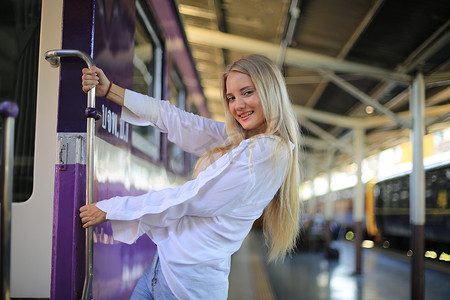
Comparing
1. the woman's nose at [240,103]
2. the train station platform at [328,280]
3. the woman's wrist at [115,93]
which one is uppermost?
the woman's wrist at [115,93]

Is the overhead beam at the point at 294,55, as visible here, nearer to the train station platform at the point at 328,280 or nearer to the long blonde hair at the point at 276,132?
the train station platform at the point at 328,280

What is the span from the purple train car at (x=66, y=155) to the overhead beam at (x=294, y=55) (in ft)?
18.1

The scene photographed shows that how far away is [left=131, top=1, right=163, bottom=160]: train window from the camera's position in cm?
299

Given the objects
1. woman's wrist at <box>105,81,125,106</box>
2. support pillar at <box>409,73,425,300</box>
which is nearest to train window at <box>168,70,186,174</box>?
woman's wrist at <box>105,81,125,106</box>

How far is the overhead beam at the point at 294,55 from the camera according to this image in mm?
7270

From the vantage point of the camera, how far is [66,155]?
1.78 metres

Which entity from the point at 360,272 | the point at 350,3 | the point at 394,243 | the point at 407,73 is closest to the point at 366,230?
the point at 394,243

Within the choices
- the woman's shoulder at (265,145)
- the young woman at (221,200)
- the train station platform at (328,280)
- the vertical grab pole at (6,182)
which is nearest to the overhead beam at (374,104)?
the train station platform at (328,280)

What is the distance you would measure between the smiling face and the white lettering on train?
548mm

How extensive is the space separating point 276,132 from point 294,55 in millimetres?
6395

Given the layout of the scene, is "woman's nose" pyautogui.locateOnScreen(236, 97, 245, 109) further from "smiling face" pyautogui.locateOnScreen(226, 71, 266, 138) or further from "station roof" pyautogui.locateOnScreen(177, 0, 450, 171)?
"station roof" pyautogui.locateOnScreen(177, 0, 450, 171)

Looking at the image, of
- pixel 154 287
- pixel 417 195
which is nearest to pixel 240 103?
pixel 154 287

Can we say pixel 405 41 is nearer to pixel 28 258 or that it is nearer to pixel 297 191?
pixel 297 191

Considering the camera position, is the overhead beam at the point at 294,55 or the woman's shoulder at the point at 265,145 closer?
the woman's shoulder at the point at 265,145
